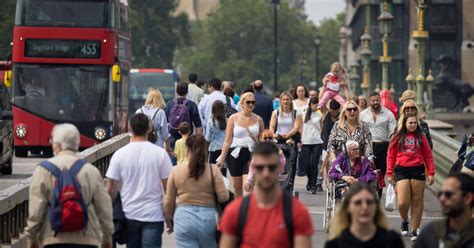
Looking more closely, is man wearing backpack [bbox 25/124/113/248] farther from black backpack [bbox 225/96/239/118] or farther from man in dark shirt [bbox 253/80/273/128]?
man in dark shirt [bbox 253/80/273/128]

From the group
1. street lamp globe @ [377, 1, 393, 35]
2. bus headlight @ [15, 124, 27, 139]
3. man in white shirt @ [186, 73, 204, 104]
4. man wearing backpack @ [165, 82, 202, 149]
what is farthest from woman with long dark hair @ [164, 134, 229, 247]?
street lamp globe @ [377, 1, 393, 35]

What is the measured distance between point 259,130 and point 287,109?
3.26 meters

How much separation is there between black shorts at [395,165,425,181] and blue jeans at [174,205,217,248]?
5.95 m

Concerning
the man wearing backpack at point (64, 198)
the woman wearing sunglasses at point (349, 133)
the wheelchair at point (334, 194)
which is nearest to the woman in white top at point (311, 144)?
the woman wearing sunglasses at point (349, 133)

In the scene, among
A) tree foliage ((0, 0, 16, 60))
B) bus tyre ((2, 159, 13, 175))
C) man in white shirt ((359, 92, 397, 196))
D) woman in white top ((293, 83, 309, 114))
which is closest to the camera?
man in white shirt ((359, 92, 397, 196))

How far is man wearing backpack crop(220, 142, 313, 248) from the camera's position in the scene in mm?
8961

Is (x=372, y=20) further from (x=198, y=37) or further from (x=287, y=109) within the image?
(x=198, y=37)

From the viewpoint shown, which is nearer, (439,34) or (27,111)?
(27,111)

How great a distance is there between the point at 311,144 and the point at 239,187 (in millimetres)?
5736

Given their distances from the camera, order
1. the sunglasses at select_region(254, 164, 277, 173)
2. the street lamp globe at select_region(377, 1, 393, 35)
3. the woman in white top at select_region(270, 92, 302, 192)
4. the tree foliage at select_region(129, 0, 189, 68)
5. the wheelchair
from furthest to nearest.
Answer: the tree foliage at select_region(129, 0, 189, 68), the street lamp globe at select_region(377, 1, 393, 35), the woman in white top at select_region(270, 92, 302, 192), the wheelchair, the sunglasses at select_region(254, 164, 277, 173)

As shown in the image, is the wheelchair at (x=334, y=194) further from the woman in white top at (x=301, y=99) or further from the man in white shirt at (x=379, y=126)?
the woman in white top at (x=301, y=99)

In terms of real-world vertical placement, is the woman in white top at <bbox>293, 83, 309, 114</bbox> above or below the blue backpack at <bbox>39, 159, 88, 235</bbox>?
above

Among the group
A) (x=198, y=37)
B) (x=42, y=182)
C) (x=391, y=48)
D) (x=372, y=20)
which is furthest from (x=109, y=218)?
(x=198, y=37)

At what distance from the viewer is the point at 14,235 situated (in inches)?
605
